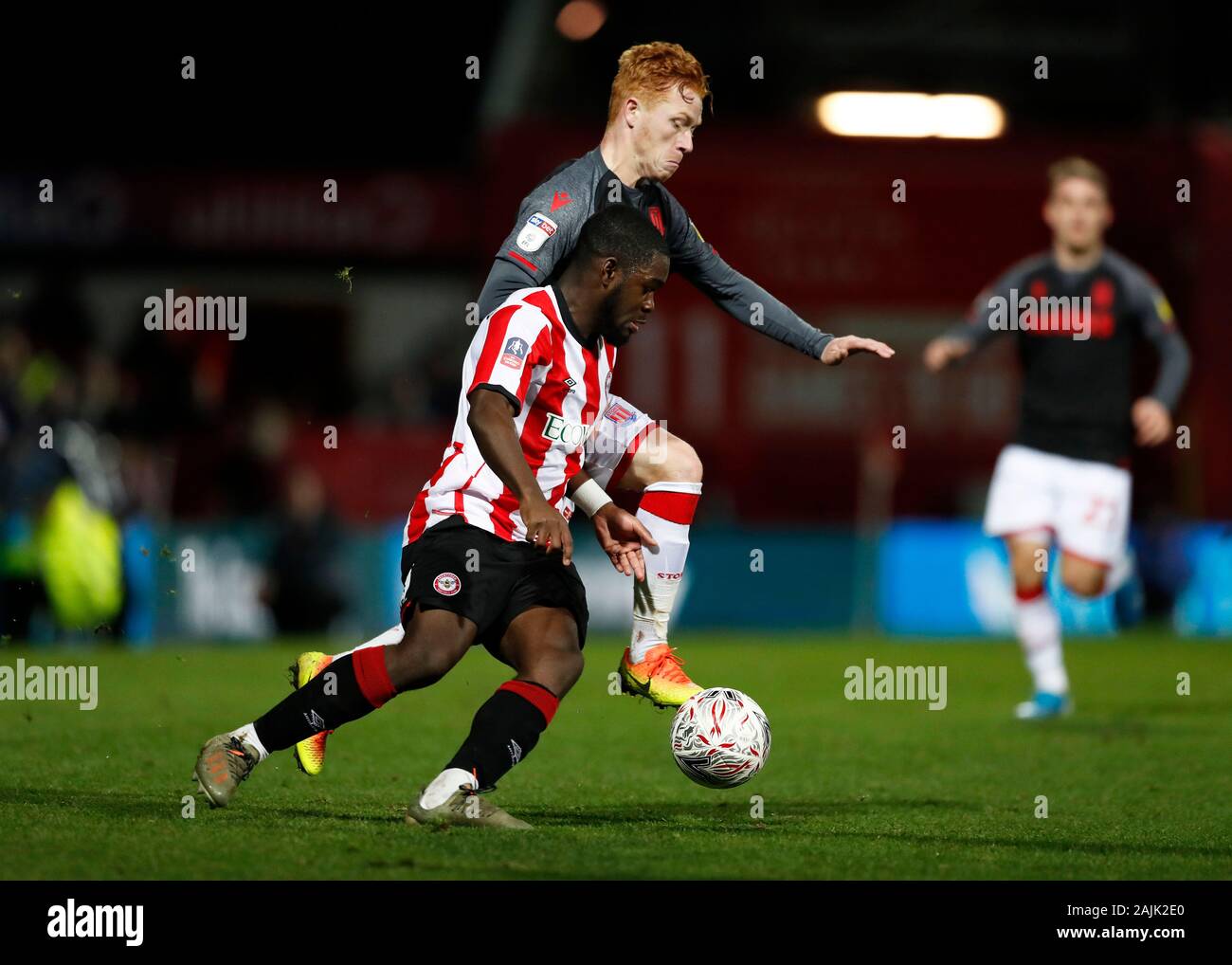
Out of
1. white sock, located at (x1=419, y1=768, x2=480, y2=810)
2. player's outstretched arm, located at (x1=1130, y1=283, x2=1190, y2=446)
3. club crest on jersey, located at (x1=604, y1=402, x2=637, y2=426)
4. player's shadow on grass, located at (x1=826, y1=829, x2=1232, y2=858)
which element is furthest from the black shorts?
player's outstretched arm, located at (x1=1130, y1=283, x2=1190, y2=446)

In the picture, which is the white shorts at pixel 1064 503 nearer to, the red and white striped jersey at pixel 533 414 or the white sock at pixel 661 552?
the white sock at pixel 661 552

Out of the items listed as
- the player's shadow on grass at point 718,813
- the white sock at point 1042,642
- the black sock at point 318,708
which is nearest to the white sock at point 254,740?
the black sock at point 318,708

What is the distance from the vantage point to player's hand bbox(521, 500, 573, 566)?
4.96 m

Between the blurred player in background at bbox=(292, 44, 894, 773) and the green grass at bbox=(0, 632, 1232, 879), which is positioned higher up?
the blurred player in background at bbox=(292, 44, 894, 773)

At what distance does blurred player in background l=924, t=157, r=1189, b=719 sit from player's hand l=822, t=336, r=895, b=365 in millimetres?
3112

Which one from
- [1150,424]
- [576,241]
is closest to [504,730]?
[576,241]

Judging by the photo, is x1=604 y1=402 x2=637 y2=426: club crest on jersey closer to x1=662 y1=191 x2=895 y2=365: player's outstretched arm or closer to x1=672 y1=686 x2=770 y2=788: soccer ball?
x1=662 y1=191 x2=895 y2=365: player's outstretched arm

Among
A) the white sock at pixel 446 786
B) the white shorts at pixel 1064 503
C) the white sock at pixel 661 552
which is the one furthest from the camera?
the white shorts at pixel 1064 503

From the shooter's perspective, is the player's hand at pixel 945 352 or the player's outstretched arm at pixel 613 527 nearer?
the player's outstretched arm at pixel 613 527

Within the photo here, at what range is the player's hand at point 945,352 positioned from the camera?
888cm

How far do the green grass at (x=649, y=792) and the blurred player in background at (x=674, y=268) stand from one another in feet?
1.74
